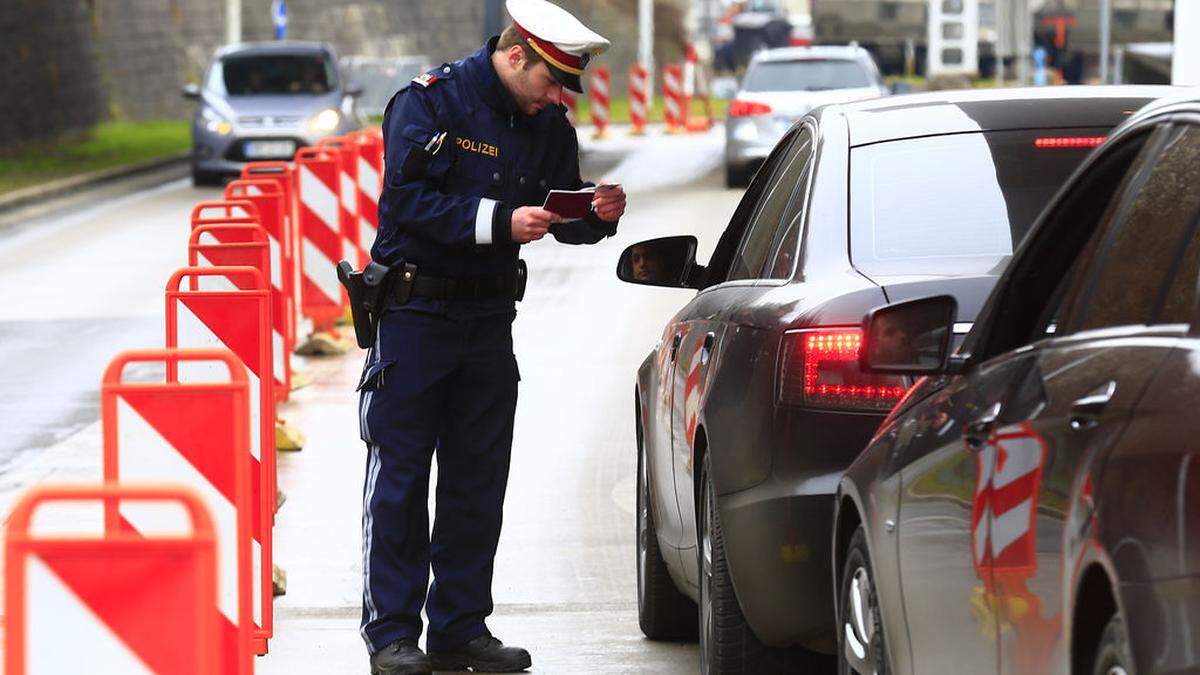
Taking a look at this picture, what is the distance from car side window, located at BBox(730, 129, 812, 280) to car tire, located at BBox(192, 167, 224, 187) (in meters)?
23.0

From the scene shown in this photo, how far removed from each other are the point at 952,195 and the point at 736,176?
2208cm

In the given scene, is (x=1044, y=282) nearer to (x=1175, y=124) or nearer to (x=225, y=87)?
(x=1175, y=124)

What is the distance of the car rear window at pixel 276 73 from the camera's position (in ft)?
99.7

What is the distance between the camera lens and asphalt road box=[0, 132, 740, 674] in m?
7.50

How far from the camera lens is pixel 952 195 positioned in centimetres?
580

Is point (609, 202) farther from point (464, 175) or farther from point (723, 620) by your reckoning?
point (723, 620)

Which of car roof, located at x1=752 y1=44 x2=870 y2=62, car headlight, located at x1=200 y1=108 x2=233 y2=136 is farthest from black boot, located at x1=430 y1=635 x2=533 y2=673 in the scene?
car headlight, located at x1=200 y1=108 x2=233 y2=136

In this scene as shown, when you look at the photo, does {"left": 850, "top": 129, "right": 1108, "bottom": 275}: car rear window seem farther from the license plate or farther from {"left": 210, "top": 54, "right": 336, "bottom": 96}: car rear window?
{"left": 210, "top": 54, "right": 336, "bottom": 96}: car rear window

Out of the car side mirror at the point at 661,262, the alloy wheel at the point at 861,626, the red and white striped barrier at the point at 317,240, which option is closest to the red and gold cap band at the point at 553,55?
the car side mirror at the point at 661,262

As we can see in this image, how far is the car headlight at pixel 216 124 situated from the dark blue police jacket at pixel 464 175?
22.6 m

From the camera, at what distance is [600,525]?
920 cm

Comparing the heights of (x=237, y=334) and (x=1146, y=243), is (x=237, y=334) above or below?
below

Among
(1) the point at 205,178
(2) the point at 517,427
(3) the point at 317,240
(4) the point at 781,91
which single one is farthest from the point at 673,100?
(2) the point at 517,427

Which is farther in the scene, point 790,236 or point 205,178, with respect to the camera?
point 205,178
